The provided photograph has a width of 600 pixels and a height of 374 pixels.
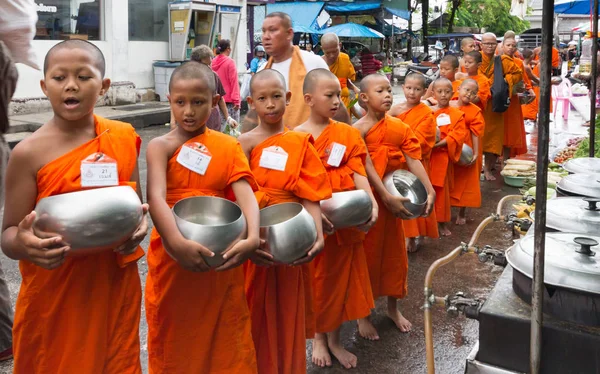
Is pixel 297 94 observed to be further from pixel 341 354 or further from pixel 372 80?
pixel 341 354

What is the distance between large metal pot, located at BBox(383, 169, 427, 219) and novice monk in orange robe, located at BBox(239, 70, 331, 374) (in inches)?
37.2

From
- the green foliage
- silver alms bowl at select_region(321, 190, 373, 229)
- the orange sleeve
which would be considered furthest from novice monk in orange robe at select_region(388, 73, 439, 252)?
the green foliage

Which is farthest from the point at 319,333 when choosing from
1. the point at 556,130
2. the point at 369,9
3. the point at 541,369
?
the point at 369,9

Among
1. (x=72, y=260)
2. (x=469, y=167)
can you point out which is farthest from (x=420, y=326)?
(x=469, y=167)

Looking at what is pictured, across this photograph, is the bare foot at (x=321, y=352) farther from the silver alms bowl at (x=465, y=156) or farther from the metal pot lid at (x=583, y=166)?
the silver alms bowl at (x=465, y=156)

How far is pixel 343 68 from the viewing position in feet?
22.2

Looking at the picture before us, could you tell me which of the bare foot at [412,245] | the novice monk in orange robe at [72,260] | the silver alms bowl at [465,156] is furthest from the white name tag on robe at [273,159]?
the silver alms bowl at [465,156]

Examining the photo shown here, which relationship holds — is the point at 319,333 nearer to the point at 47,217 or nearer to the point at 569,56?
the point at 47,217

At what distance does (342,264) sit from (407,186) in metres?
0.74

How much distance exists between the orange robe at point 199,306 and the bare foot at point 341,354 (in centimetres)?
88

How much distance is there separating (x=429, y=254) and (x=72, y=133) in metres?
3.51

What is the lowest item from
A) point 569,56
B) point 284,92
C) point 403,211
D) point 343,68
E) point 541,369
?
point 541,369

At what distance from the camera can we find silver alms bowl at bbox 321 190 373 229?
9.30 feet

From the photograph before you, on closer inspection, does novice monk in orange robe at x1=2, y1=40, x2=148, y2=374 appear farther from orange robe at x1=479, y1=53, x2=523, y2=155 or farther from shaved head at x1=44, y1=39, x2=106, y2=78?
orange robe at x1=479, y1=53, x2=523, y2=155
